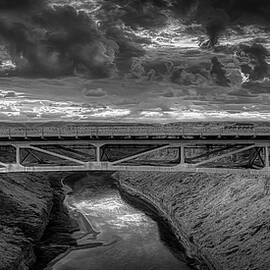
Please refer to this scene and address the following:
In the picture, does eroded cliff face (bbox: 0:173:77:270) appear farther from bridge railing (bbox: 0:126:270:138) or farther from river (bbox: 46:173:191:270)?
bridge railing (bbox: 0:126:270:138)

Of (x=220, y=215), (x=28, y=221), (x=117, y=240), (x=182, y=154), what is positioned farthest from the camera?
(x=28, y=221)

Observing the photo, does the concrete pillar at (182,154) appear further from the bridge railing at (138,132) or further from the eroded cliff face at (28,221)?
the eroded cliff face at (28,221)

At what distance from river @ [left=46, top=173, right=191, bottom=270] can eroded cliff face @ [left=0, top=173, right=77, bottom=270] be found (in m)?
2.51

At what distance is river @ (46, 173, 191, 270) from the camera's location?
47688 millimetres

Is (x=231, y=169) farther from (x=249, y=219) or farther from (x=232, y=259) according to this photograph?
(x=249, y=219)

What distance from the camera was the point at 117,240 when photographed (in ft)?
185

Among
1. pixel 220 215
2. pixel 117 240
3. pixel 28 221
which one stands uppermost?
pixel 220 215

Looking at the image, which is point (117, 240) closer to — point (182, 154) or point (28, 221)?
point (28, 221)

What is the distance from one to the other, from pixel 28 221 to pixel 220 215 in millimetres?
26257

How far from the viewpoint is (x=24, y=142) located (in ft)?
142

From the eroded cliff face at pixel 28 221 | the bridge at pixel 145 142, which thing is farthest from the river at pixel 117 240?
the bridge at pixel 145 142

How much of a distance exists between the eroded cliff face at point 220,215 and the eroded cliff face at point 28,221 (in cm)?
1646

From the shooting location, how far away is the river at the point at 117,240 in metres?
47.7

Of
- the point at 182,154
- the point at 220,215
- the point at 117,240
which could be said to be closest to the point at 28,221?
the point at 117,240
